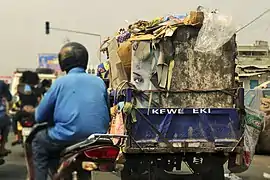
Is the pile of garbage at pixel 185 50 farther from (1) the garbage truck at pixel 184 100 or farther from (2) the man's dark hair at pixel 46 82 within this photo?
(2) the man's dark hair at pixel 46 82

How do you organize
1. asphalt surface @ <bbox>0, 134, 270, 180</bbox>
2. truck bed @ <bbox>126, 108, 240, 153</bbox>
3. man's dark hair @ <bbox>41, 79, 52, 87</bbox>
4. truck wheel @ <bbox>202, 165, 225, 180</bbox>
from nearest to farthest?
truck bed @ <bbox>126, 108, 240, 153</bbox> → truck wheel @ <bbox>202, 165, 225, 180</bbox> → asphalt surface @ <bbox>0, 134, 270, 180</bbox> → man's dark hair @ <bbox>41, 79, 52, 87</bbox>

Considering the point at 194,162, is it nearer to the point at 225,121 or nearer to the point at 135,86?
the point at 225,121

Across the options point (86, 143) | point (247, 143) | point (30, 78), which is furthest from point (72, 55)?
point (30, 78)

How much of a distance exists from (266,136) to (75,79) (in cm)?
1050

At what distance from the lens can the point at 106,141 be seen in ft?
16.5

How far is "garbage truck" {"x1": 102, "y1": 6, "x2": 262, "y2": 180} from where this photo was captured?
8.28m

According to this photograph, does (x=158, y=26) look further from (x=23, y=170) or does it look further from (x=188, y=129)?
(x=23, y=170)

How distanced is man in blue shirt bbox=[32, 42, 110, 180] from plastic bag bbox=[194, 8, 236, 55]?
3.47m

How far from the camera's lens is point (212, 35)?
8.40 m

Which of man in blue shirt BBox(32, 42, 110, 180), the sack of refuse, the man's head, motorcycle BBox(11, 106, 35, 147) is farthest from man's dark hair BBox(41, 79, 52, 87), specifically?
man in blue shirt BBox(32, 42, 110, 180)

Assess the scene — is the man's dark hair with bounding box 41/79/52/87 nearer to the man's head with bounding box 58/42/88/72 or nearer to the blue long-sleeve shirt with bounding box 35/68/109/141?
the man's head with bounding box 58/42/88/72

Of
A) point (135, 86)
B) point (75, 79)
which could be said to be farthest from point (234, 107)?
point (75, 79)

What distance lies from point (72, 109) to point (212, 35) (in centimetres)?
385

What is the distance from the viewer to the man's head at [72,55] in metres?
5.34
